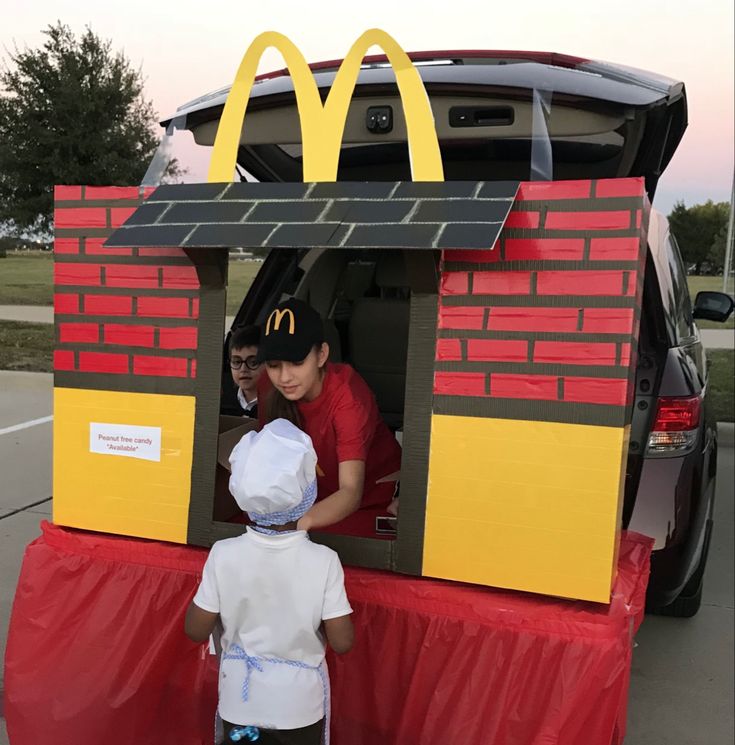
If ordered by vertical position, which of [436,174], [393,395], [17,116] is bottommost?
[393,395]

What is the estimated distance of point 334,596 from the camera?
178cm

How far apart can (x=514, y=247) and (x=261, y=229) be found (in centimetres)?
66

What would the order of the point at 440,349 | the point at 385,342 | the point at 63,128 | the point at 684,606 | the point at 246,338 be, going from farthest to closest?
the point at 63,128, the point at 385,342, the point at 684,606, the point at 246,338, the point at 440,349

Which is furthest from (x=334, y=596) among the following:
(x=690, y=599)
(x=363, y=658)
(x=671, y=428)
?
(x=690, y=599)

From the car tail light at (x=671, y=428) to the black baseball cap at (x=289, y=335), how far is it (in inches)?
52.0

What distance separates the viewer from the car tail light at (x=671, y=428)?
9.07 ft

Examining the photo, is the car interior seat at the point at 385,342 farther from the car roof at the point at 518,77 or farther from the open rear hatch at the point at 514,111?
the car roof at the point at 518,77

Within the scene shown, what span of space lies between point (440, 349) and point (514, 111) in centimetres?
88

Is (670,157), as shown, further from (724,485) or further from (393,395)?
(724,485)

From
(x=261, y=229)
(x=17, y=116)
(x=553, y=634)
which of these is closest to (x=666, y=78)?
(x=261, y=229)

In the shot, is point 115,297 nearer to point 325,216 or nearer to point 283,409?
point 283,409

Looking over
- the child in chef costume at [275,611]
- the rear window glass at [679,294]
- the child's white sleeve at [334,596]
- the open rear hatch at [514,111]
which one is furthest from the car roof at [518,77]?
the child's white sleeve at [334,596]

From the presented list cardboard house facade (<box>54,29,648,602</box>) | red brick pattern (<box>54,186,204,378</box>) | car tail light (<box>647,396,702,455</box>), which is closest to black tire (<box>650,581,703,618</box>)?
car tail light (<box>647,396,702,455</box>)

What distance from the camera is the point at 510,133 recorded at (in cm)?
247
